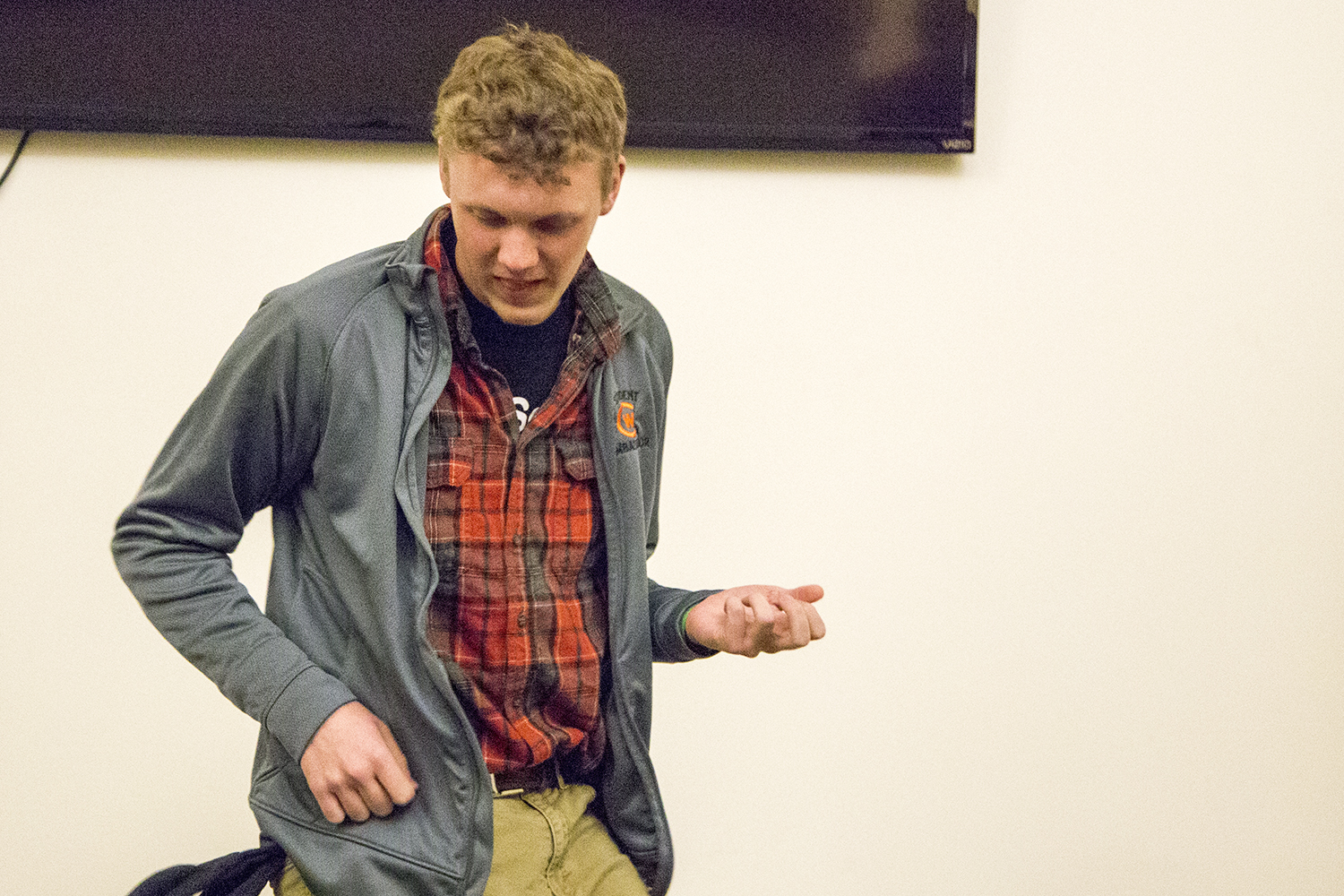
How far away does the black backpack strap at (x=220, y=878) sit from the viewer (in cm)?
89

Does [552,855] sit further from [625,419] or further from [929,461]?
[929,461]

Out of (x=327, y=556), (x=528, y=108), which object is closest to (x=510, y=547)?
(x=327, y=556)

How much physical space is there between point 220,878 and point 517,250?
0.58m

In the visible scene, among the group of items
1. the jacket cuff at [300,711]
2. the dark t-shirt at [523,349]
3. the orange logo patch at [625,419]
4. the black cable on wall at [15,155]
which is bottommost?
the jacket cuff at [300,711]

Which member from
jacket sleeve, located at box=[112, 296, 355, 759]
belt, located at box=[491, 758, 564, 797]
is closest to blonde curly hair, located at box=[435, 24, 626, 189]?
jacket sleeve, located at box=[112, 296, 355, 759]

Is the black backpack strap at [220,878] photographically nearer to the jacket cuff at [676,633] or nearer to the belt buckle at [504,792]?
the belt buckle at [504,792]

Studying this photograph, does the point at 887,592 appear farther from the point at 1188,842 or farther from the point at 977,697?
the point at 1188,842

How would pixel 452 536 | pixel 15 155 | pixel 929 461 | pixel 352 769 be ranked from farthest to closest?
pixel 929 461
pixel 15 155
pixel 452 536
pixel 352 769

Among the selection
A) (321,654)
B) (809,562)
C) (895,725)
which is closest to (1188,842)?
(895,725)

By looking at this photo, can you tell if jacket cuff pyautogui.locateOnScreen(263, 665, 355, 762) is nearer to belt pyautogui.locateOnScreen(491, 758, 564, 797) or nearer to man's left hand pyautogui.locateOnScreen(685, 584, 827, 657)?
belt pyautogui.locateOnScreen(491, 758, 564, 797)

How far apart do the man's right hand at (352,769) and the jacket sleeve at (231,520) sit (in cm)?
1

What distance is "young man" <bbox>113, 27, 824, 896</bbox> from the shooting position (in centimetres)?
86

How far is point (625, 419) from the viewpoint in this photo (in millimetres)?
1031

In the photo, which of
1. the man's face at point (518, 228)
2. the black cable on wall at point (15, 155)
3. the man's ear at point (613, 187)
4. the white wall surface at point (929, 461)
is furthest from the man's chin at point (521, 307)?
the black cable on wall at point (15, 155)
